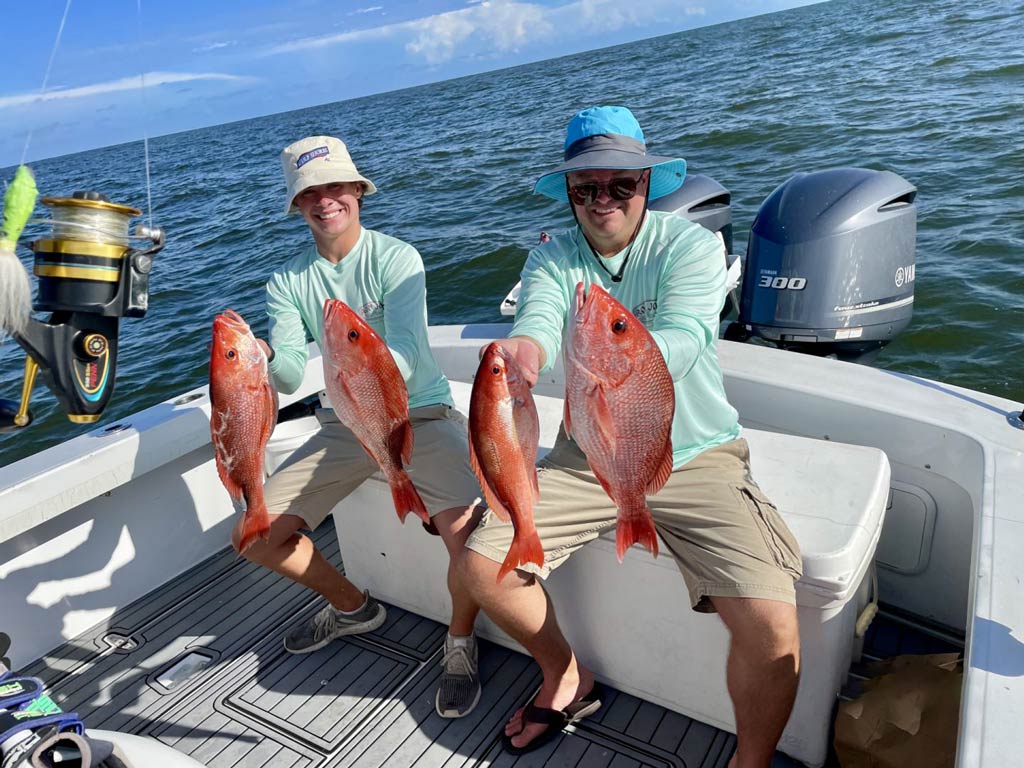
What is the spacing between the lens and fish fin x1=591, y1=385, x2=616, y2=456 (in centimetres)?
159

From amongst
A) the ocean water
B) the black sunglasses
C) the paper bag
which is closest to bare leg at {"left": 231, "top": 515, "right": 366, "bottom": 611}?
the ocean water

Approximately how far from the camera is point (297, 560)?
2.88 meters

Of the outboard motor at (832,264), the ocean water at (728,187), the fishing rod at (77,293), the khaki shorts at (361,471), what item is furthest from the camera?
the ocean water at (728,187)

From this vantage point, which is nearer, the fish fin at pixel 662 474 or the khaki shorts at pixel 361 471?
the fish fin at pixel 662 474

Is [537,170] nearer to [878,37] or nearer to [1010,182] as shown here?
[1010,182]

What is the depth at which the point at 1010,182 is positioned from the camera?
361 inches

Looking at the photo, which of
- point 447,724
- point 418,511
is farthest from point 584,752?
point 418,511

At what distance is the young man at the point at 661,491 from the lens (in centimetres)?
204

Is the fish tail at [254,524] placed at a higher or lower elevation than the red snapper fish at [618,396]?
lower

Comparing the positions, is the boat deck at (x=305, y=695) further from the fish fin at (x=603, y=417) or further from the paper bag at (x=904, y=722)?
the fish fin at (x=603, y=417)

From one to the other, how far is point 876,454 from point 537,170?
1345cm

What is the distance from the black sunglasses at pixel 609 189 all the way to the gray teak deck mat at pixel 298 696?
182 centimetres

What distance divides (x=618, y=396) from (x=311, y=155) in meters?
1.80

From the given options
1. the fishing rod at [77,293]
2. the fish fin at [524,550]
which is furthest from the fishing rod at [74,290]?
the fish fin at [524,550]
